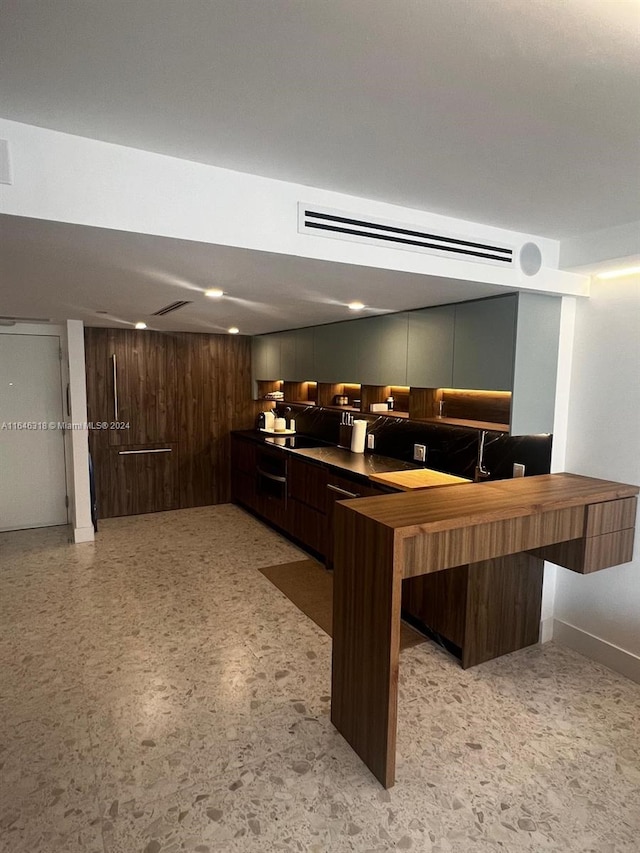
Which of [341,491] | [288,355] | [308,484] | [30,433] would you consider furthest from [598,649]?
[30,433]

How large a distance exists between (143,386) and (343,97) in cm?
476

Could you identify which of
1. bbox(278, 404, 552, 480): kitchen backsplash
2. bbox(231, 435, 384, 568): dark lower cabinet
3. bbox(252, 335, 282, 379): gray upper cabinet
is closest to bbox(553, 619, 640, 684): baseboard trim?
bbox(278, 404, 552, 480): kitchen backsplash

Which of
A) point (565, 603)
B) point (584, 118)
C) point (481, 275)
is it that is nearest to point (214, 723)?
point (565, 603)

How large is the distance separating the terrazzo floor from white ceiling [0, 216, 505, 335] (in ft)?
7.05

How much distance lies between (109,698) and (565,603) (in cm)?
274

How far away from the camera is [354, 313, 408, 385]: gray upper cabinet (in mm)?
3764

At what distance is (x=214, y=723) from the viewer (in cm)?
242

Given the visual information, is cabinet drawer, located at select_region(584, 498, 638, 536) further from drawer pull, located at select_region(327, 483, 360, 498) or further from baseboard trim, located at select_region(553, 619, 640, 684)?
drawer pull, located at select_region(327, 483, 360, 498)

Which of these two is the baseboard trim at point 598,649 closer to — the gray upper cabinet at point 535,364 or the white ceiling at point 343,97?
A: the gray upper cabinet at point 535,364

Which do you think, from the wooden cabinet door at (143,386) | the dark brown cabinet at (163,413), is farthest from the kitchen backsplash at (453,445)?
the wooden cabinet door at (143,386)

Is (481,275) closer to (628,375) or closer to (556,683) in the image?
(628,375)

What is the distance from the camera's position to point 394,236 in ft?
7.22

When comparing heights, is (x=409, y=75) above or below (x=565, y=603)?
above

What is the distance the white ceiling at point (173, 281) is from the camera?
1.84 metres
